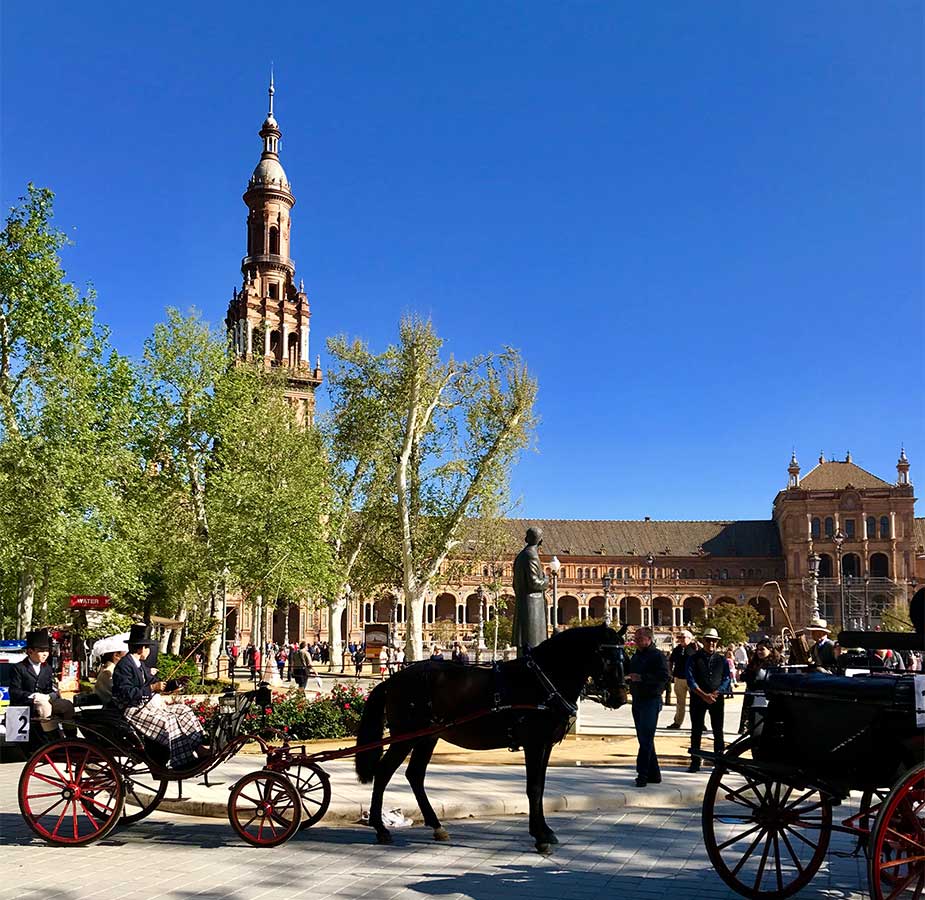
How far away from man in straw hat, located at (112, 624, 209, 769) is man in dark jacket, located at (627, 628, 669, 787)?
456 centimetres

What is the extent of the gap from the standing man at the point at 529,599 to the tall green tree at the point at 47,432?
1624 centimetres

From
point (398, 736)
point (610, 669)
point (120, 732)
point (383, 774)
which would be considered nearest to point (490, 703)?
point (398, 736)

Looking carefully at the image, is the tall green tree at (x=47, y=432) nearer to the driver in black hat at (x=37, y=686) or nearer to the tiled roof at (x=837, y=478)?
the driver in black hat at (x=37, y=686)

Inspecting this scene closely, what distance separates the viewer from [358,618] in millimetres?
74438

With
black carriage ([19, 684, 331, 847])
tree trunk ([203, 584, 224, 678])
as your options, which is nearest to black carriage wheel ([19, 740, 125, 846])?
black carriage ([19, 684, 331, 847])

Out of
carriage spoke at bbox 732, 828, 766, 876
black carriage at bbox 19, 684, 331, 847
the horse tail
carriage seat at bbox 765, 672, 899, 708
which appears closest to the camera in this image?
carriage seat at bbox 765, 672, 899, 708

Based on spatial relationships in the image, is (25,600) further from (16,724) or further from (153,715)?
(153,715)

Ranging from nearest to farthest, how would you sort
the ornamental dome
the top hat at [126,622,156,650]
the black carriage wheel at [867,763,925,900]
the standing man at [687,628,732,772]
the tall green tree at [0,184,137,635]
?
the black carriage wheel at [867,763,925,900] → the top hat at [126,622,156,650] → the standing man at [687,628,732,772] → the tall green tree at [0,184,137,635] → the ornamental dome

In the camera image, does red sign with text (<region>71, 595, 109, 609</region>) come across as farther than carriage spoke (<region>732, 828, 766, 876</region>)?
Yes

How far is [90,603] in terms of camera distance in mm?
27469

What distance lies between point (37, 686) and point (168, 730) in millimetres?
1899

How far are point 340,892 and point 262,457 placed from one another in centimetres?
2978

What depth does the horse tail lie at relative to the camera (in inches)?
332

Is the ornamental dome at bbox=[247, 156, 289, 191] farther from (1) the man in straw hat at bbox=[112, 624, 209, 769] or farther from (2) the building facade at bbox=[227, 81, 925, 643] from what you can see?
(1) the man in straw hat at bbox=[112, 624, 209, 769]
